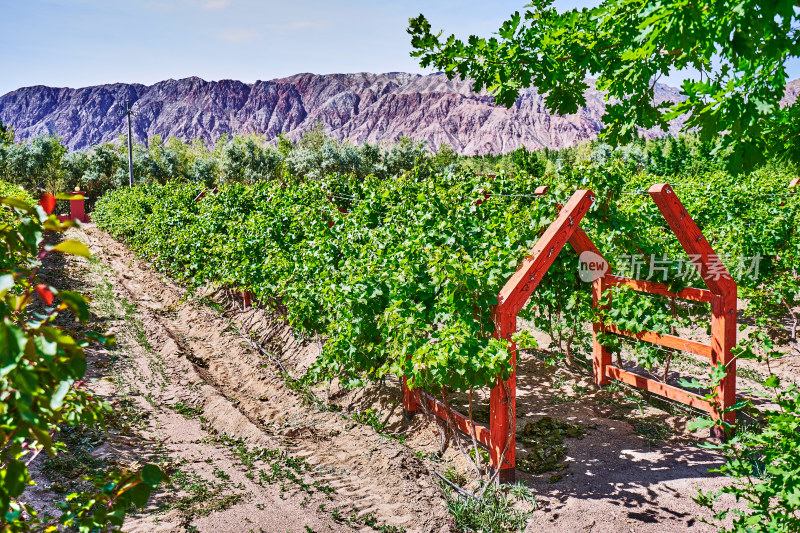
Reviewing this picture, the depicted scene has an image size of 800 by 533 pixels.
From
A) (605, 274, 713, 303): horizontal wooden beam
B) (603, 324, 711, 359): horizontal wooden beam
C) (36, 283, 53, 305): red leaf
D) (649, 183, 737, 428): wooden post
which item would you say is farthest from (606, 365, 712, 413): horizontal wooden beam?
(36, 283, 53, 305): red leaf

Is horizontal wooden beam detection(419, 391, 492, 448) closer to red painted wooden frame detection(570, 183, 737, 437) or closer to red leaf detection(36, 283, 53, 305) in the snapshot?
red painted wooden frame detection(570, 183, 737, 437)

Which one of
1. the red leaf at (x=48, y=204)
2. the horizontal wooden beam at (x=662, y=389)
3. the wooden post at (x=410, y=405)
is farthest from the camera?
the wooden post at (x=410, y=405)

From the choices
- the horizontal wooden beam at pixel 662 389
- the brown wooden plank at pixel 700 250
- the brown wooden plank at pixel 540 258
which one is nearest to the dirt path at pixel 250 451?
the brown wooden plank at pixel 540 258

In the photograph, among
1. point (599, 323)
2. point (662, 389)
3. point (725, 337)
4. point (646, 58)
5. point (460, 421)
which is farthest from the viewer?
point (599, 323)

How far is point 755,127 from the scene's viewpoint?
120 inches

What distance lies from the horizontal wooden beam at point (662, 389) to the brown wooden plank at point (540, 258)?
6.70 ft

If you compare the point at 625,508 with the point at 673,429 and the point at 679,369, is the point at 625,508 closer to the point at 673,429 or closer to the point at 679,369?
the point at 673,429

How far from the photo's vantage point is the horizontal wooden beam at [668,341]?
4.96 meters

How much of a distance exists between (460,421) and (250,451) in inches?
80.1

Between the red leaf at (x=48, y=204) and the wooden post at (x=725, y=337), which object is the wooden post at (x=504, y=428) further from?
the red leaf at (x=48, y=204)

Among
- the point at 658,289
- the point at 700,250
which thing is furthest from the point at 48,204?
the point at 658,289

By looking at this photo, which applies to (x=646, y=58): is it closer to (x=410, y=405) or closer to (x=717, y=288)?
(x=717, y=288)

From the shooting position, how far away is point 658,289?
5.37m

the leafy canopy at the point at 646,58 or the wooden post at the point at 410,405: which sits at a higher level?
the leafy canopy at the point at 646,58
